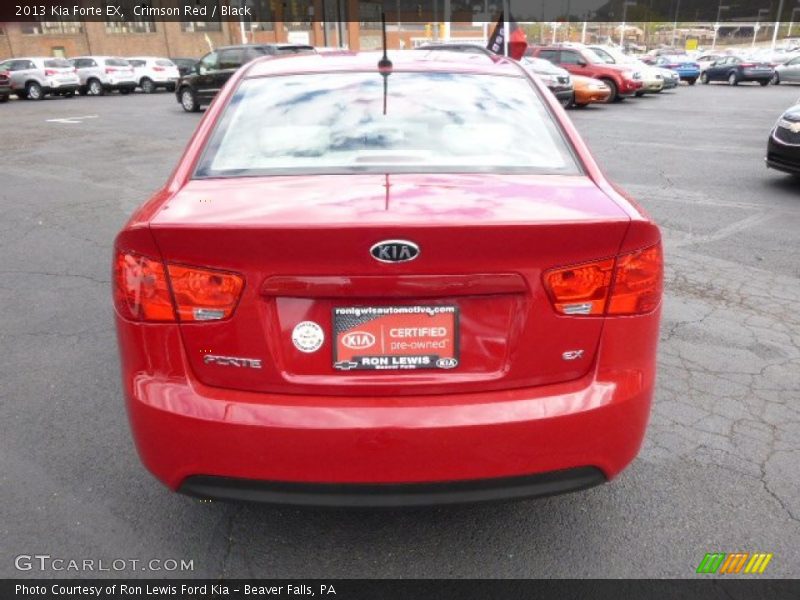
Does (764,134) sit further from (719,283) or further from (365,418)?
(365,418)

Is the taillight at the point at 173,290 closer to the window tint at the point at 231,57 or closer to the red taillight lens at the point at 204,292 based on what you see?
the red taillight lens at the point at 204,292

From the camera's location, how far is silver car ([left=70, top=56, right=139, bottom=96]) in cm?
3231

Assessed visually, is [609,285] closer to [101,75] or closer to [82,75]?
[101,75]

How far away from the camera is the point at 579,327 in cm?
209

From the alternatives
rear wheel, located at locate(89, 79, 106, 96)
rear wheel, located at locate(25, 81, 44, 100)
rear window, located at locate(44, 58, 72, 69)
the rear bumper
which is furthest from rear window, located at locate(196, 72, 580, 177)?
rear wheel, located at locate(89, 79, 106, 96)

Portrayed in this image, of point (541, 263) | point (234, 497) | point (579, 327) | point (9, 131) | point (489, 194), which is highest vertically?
point (489, 194)

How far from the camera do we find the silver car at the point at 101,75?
32.3 meters

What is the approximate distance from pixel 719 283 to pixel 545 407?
3.83 metres

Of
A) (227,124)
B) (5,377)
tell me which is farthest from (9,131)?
(227,124)

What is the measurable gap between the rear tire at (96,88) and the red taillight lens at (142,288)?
114 feet

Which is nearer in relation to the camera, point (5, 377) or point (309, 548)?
point (309, 548)

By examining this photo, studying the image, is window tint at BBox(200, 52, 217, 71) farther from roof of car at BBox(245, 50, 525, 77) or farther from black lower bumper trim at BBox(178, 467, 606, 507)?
black lower bumper trim at BBox(178, 467, 606, 507)

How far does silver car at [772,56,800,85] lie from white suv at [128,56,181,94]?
95.7 ft

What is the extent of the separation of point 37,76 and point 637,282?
32.9 meters
